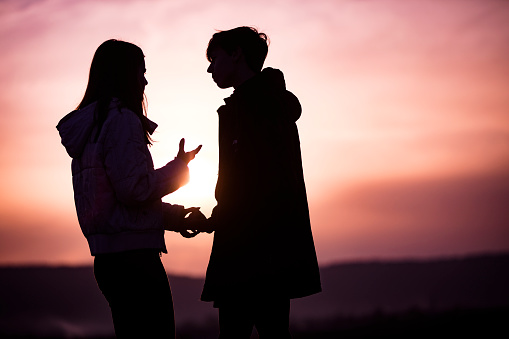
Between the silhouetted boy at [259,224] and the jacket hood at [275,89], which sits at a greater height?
the jacket hood at [275,89]

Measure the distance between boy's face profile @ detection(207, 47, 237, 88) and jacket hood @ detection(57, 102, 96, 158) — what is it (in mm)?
643

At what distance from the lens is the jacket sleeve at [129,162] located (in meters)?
2.92

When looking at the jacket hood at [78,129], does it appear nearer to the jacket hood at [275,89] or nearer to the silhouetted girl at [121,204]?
the silhouetted girl at [121,204]

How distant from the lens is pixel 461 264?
73.2 ft

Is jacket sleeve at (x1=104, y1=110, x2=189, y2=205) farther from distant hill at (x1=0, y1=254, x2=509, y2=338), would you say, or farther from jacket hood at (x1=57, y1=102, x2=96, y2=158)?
distant hill at (x1=0, y1=254, x2=509, y2=338)

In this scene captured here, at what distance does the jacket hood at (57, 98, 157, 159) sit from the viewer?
118 inches

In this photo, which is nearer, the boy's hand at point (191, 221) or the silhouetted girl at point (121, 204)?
the silhouetted girl at point (121, 204)

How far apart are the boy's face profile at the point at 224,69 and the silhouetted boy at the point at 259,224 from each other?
6.5 inches

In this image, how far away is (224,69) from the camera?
3348mm

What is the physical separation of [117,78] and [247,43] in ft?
2.25

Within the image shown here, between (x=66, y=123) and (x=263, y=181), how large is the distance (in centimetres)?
93

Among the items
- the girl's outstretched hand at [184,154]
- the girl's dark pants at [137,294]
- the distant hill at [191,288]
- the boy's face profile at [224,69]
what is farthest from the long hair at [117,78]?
the distant hill at [191,288]

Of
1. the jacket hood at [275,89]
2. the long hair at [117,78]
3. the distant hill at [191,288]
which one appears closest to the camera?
the long hair at [117,78]

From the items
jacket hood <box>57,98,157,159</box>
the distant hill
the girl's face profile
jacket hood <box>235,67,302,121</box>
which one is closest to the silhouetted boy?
jacket hood <box>235,67,302,121</box>
